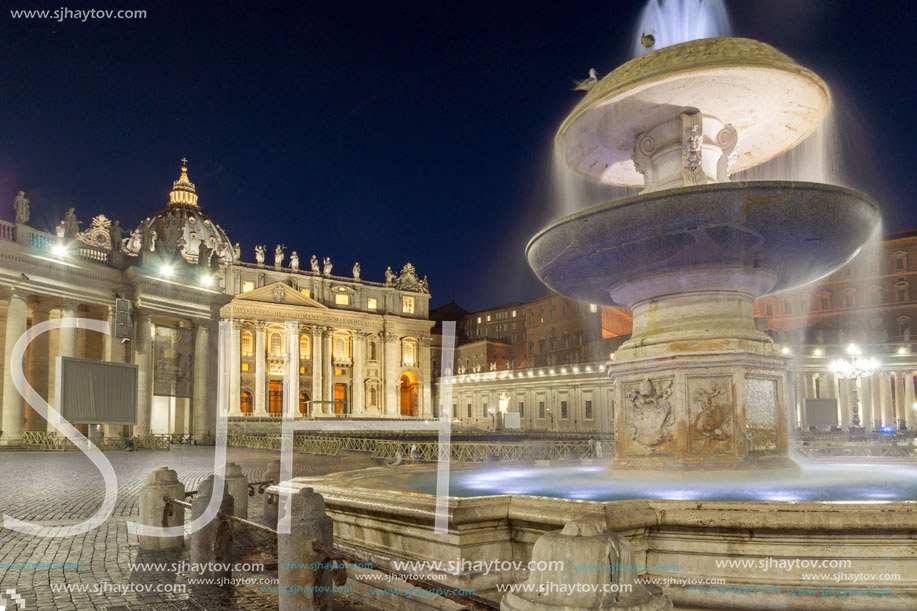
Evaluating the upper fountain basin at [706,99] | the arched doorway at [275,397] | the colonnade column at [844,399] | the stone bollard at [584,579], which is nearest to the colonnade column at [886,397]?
the colonnade column at [844,399]

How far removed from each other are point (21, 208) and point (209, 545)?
24.1 metres

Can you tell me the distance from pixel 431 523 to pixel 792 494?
3.24 meters

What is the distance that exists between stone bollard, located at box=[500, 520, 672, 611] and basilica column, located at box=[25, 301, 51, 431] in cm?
3137

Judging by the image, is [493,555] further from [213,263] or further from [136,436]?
[213,263]

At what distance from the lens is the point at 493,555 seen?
16.3 ft

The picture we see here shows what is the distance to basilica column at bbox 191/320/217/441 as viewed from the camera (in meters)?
31.0

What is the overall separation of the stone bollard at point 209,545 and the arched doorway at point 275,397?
240 feet

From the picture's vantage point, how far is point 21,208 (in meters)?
25.5

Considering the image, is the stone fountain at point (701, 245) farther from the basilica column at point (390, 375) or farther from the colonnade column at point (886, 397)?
the basilica column at point (390, 375)

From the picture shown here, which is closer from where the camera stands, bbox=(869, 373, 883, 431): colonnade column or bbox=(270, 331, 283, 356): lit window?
bbox=(869, 373, 883, 431): colonnade column

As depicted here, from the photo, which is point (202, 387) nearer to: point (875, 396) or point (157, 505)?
point (157, 505)

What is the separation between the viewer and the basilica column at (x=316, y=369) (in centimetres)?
7888

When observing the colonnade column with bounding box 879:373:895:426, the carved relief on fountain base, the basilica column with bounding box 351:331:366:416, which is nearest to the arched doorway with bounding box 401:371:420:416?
the basilica column with bounding box 351:331:366:416

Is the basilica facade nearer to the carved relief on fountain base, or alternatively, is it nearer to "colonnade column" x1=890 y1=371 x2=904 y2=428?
the carved relief on fountain base
